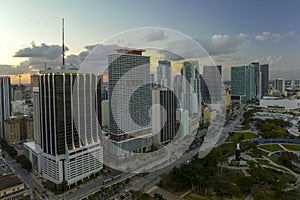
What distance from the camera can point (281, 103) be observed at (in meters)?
16.5

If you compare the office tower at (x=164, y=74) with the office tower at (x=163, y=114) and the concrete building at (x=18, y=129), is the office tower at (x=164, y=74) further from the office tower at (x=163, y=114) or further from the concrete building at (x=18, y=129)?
the concrete building at (x=18, y=129)

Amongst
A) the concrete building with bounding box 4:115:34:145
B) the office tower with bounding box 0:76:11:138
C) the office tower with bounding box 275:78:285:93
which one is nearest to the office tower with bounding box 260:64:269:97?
the office tower with bounding box 275:78:285:93

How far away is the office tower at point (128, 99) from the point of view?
269 inches

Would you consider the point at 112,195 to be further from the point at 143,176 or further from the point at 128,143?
the point at 128,143

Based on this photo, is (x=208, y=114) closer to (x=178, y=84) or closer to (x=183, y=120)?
(x=178, y=84)

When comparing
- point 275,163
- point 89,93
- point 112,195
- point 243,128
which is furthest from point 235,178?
point 243,128

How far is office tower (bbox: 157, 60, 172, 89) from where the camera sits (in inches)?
369

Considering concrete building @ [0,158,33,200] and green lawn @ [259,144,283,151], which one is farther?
green lawn @ [259,144,283,151]

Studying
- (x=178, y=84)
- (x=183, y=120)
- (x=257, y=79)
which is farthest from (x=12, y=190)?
(x=257, y=79)

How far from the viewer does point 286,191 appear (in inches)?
187

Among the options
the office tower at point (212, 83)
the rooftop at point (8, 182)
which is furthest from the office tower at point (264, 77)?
the rooftop at point (8, 182)

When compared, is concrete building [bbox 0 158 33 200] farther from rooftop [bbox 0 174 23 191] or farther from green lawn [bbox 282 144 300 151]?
green lawn [bbox 282 144 300 151]

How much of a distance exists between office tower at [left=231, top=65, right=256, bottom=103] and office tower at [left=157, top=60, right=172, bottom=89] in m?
11.5

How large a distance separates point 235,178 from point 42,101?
4.99m
